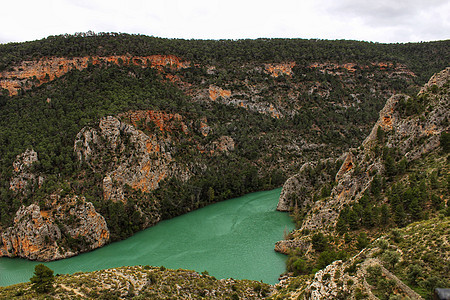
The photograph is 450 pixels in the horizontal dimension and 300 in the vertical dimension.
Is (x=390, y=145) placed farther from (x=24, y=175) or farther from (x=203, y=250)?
(x=24, y=175)

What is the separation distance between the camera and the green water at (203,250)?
44219mm

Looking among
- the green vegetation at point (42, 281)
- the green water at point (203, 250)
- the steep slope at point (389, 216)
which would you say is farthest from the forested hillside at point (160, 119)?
the steep slope at point (389, 216)

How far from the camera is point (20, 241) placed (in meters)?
50.3

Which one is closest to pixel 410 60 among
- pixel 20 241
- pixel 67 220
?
pixel 67 220

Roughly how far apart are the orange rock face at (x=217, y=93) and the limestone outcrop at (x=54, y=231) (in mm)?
60651

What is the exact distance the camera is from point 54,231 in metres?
51.2

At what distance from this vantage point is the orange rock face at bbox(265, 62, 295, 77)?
385 feet

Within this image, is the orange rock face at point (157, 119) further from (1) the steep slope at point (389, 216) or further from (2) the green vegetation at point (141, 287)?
(1) the steep slope at point (389, 216)

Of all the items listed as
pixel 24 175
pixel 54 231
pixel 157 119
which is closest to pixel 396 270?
pixel 54 231

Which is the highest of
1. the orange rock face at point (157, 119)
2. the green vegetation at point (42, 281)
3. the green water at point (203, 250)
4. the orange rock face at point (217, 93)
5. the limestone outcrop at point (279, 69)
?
the limestone outcrop at point (279, 69)

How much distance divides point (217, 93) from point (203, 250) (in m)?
65.5

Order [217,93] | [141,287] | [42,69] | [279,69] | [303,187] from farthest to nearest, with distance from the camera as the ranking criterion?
[279,69] → [217,93] → [42,69] → [303,187] → [141,287]

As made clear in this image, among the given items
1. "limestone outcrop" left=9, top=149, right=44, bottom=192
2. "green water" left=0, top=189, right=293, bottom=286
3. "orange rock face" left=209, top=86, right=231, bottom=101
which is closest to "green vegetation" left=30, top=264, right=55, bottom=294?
"green water" left=0, top=189, right=293, bottom=286

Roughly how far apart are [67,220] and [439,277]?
5480 centimetres
